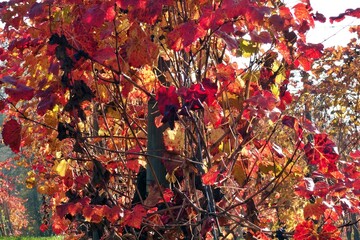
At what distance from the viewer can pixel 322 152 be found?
240 cm

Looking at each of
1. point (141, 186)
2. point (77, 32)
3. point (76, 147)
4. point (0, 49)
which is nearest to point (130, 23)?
point (77, 32)

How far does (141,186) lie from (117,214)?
0.54 m

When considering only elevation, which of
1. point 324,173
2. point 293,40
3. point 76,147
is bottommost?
point 324,173

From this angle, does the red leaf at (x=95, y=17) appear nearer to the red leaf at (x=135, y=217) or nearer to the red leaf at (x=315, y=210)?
the red leaf at (x=135, y=217)

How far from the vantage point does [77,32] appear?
229 centimetres

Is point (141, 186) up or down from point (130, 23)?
down

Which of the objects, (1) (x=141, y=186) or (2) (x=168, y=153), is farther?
(1) (x=141, y=186)

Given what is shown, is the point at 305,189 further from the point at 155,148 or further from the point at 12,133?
the point at 12,133

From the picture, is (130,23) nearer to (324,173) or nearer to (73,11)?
(73,11)

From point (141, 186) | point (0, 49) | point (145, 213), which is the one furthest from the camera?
point (0, 49)

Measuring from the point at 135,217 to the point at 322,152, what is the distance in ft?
2.73

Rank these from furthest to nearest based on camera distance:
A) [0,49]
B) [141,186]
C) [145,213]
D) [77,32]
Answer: [0,49]
[141,186]
[145,213]
[77,32]

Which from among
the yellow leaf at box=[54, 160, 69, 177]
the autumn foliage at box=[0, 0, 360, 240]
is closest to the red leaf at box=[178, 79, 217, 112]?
the autumn foliage at box=[0, 0, 360, 240]

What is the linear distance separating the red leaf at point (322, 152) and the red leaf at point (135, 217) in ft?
2.42
